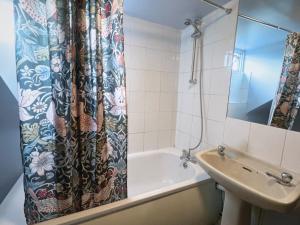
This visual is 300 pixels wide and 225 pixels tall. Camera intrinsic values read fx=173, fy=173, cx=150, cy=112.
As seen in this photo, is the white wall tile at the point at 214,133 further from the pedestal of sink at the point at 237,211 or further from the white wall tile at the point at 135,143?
the white wall tile at the point at 135,143

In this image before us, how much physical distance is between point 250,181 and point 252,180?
1 cm

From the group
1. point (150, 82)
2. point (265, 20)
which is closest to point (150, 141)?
point (150, 82)

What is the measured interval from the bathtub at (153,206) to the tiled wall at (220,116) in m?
0.42

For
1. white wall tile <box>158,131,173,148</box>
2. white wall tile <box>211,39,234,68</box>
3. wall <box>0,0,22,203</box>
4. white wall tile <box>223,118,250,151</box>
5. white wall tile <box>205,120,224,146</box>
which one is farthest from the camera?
white wall tile <box>158,131,173,148</box>

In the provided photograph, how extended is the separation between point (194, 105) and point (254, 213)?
112 cm

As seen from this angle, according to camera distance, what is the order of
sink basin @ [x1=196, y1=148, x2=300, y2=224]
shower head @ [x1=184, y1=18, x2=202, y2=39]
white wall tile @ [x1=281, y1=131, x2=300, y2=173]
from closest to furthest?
1. sink basin @ [x1=196, y1=148, x2=300, y2=224]
2. white wall tile @ [x1=281, y1=131, x2=300, y2=173]
3. shower head @ [x1=184, y1=18, x2=202, y2=39]

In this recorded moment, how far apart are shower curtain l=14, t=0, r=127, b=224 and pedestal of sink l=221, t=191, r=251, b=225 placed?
0.83 meters

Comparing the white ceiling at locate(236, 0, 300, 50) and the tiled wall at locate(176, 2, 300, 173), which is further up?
the white ceiling at locate(236, 0, 300, 50)

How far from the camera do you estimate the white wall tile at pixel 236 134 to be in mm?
1445

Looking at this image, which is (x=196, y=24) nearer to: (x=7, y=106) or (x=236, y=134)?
(x=236, y=134)

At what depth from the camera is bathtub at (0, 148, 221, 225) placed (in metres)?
1.03

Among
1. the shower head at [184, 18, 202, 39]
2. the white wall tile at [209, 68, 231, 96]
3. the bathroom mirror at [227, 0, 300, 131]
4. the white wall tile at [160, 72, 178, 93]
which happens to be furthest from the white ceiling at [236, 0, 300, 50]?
the white wall tile at [160, 72, 178, 93]

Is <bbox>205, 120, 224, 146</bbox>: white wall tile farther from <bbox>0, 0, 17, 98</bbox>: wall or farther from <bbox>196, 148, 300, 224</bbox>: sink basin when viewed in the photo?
<bbox>0, 0, 17, 98</bbox>: wall

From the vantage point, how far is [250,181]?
1172mm
